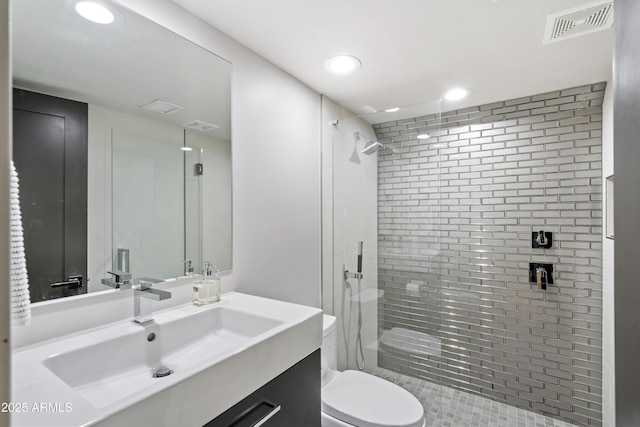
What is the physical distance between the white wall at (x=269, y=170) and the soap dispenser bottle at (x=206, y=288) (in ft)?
0.38

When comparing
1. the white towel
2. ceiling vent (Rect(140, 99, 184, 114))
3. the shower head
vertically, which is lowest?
the white towel

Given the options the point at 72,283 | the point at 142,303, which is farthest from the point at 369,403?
the point at 72,283

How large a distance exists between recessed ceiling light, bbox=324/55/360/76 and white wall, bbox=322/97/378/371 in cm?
46

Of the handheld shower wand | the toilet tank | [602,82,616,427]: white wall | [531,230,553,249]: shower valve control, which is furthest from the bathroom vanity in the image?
[531,230,553,249]: shower valve control

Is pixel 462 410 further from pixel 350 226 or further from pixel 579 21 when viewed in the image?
pixel 579 21

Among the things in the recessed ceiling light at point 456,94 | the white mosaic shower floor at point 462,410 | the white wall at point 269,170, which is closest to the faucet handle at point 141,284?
the white wall at point 269,170

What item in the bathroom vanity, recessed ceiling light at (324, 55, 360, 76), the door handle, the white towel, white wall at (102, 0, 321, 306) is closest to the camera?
the white towel

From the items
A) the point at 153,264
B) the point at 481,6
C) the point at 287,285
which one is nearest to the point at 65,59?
the point at 153,264

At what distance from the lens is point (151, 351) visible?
1108mm

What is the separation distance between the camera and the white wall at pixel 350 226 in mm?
2447

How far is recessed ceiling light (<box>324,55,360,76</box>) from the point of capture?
1.82 m

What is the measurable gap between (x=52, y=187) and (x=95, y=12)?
0.64 meters

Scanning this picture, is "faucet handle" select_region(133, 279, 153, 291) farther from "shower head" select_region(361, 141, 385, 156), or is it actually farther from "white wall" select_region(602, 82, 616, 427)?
"white wall" select_region(602, 82, 616, 427)

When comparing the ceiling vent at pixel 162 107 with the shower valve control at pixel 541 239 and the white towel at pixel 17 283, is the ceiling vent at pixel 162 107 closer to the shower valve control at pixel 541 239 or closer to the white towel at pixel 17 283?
the white towel at pixel 17 283
